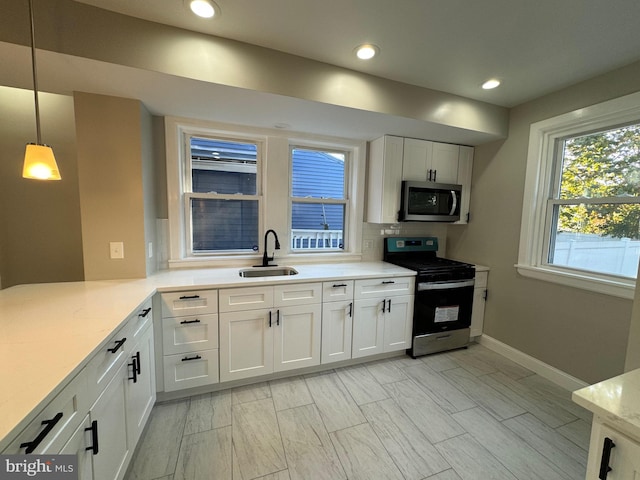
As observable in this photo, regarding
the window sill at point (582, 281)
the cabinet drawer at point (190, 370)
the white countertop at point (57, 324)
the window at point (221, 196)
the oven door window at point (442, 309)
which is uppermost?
the window at point (221, 196)

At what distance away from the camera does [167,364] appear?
1.95 metres

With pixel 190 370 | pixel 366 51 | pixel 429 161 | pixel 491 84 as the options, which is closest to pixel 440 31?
pixel 366 51

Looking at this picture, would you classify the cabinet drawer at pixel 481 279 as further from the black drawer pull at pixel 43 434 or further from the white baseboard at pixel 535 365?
the black drawer pull at pixel 43 434

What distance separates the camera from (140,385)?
62.9 inches

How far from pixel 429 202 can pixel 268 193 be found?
176 cm

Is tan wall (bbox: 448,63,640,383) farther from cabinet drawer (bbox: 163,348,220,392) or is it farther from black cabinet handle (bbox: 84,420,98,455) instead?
black cabinet handle (bbox: 84,420,98,455)

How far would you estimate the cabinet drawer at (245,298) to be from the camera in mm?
2041

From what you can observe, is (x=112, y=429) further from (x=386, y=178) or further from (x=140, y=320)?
(x=386, y=178)

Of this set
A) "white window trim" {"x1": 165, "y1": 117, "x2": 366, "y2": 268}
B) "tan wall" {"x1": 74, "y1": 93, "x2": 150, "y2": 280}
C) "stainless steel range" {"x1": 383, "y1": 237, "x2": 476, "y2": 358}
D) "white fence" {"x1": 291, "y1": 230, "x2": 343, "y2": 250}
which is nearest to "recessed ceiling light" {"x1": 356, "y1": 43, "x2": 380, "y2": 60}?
"white window trim" {"x1": 165, "y1": 117, "x2": 366, "y2": 268}

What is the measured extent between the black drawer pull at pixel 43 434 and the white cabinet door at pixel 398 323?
229cm

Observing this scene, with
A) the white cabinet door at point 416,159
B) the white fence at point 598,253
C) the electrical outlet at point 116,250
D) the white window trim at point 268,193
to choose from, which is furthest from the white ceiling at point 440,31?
the electrical outlet at point 116,250

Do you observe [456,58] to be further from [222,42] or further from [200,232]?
[200,232]

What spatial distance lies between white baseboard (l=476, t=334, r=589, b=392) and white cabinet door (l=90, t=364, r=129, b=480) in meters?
3.26

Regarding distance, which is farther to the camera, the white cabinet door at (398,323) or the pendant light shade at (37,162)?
the white cabinet door at (398,323)
